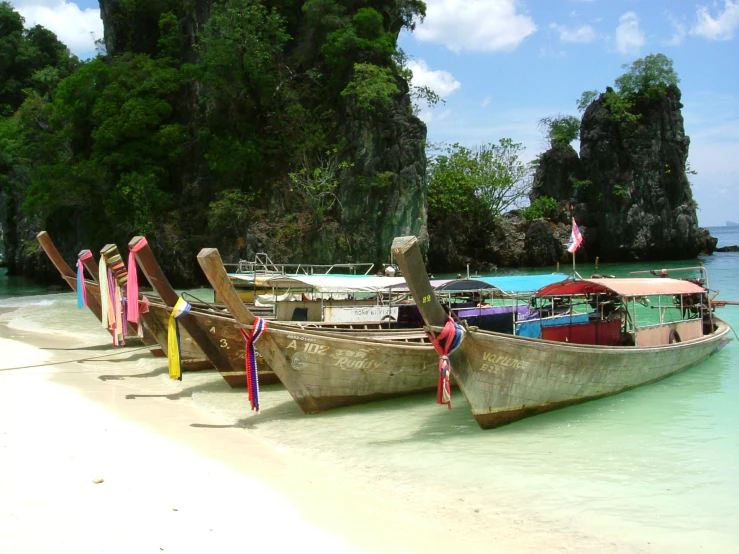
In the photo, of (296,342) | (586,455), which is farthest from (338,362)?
(586,455)

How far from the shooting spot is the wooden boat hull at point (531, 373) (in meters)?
7.64

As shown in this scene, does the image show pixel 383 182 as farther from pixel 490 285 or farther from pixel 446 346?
pixel 446 346

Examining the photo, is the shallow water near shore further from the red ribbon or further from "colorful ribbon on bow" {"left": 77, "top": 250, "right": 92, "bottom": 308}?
"colorful ribbon on bow" {"left": 77, "top": 250, "right": 92, "bottom": 308}

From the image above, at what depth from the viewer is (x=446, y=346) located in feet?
23.9

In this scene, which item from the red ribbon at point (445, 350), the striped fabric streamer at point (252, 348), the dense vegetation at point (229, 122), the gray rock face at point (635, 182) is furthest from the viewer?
the gray rock face at point (635, 182)

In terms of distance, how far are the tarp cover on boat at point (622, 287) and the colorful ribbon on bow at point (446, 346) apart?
3913 millimetres

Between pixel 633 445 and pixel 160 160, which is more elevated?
pixel 160 160

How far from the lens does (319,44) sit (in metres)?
32.5

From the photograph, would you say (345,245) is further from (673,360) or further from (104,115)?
(673,360)

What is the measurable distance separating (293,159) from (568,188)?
1008 inches

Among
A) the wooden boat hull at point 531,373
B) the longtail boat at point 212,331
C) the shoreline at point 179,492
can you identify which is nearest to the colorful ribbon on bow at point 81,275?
the longtail boat at point 212,331

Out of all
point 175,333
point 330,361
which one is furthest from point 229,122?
point 330,361

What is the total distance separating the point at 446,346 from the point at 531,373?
61.8 inches

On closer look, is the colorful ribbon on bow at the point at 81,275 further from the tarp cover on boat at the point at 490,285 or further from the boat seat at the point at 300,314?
the tarp cover on boat at the point at 490,285
